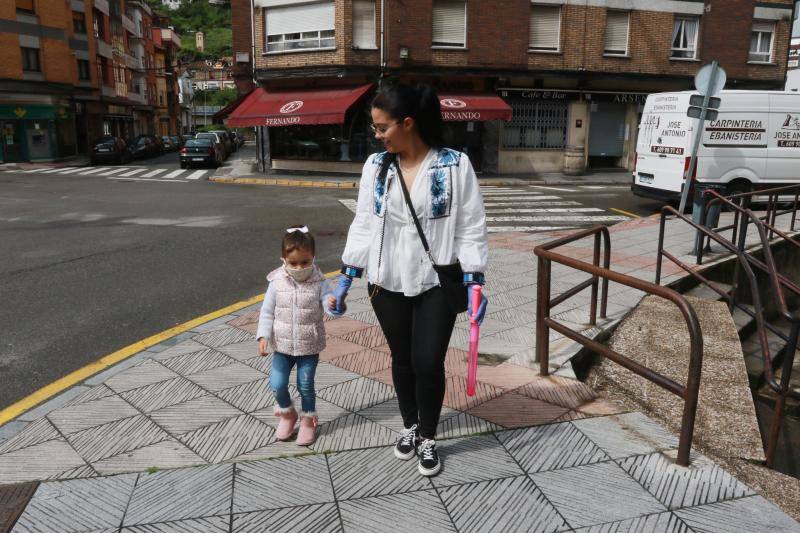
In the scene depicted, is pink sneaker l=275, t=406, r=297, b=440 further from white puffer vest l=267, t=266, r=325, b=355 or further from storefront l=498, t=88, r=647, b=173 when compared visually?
storefront l=498, t=88, r=647, b=173

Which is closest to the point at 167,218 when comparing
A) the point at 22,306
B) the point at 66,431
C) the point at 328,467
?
the point at 22,306

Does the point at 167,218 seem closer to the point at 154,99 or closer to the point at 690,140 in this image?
the point at 690,140

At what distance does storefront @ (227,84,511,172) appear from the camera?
2166 cm

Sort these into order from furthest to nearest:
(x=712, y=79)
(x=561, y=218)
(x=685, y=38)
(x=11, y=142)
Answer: (x=11, y=142), (x=685, y=38), (x=561, y=218), (x=712, y=79)

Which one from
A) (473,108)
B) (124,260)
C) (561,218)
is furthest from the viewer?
(473,108)

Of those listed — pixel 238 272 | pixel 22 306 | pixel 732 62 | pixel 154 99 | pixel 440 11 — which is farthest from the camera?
pixel 154 99

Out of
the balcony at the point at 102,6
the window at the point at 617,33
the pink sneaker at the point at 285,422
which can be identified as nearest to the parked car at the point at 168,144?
the balcony at the point at 102,6

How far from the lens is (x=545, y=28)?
77.2 ft

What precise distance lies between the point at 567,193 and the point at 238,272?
12.3 m

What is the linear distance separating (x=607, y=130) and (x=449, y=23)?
7627mm

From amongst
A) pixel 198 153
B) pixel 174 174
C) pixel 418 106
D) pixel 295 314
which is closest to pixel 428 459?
pixel 295 314

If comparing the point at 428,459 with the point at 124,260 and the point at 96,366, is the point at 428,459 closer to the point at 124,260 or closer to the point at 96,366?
the point at 96,366

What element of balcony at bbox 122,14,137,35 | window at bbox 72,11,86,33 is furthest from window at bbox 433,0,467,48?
balcony at bbox 122,14,137,35

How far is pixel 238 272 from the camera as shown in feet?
26.1
